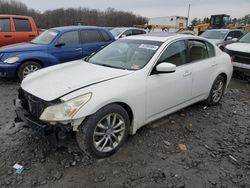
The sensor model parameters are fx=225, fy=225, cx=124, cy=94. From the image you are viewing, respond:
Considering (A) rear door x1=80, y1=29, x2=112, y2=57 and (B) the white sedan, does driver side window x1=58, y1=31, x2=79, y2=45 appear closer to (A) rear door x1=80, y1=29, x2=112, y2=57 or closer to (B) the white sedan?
(A) rear door x1=80, y1=29, x2=112, y2=57

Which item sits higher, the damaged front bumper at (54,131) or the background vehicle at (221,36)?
the background vehicle at (221,36)

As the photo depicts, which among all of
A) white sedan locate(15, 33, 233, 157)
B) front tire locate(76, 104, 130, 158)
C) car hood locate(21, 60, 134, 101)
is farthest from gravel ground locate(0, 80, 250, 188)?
car hood locate(21, 60, 134, 101)

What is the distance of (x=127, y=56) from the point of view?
12.0 feet

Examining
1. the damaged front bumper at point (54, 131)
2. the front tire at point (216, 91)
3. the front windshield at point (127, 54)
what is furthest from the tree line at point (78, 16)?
the damaged front bumper at point (54, 131)

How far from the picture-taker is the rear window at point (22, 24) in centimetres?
800

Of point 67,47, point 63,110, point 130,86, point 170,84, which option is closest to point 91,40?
point 67,47

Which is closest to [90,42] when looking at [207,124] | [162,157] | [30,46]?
[30,46]

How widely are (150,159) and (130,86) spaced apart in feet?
3.31

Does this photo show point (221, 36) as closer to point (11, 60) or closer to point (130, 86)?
point (11, 60)

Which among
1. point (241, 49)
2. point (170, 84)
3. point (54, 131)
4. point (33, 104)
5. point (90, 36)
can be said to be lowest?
point (54, 131)

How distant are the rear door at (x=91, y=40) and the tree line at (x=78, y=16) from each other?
40575mm

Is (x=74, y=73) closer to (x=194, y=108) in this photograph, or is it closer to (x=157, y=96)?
(x=157, y=96)

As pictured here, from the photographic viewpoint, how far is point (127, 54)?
3.72 meters

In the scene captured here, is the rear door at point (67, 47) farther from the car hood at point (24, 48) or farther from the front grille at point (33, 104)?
the front grille at point (33, 104)
